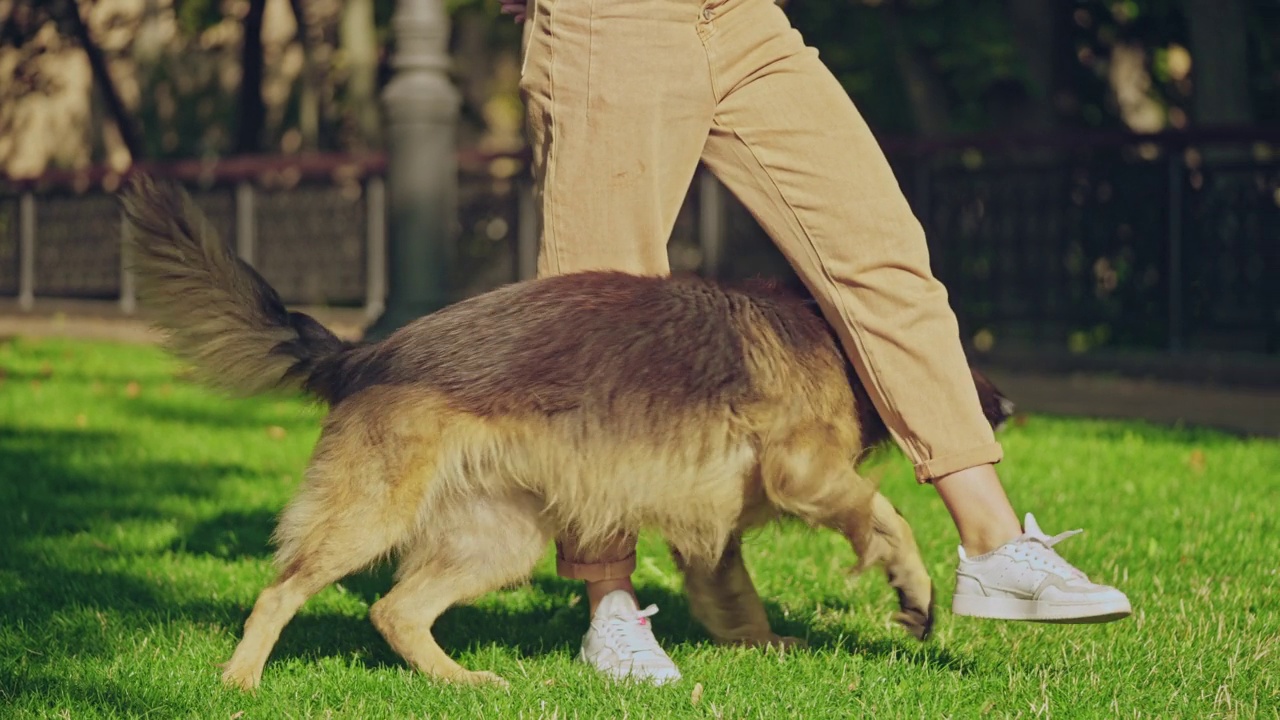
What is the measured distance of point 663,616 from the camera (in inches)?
169

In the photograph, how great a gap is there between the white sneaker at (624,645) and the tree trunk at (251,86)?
1523 centimetres

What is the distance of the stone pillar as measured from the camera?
8.20m

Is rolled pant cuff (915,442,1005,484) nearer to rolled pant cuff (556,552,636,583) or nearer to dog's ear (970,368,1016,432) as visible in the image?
dog's ear (970,368,1016,432)

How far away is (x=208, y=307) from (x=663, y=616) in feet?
5.10

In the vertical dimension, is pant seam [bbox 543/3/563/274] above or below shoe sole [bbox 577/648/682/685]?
above

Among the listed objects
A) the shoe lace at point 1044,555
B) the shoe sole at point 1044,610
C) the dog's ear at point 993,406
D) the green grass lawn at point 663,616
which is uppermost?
the dog's ear at point 993,406

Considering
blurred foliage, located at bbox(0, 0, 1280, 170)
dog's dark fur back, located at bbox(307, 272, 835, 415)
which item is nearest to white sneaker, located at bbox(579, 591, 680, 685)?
dog's dark fur back, located at bbox(307, 272, 835, 415)

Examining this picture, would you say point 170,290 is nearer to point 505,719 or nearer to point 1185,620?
point 505,719

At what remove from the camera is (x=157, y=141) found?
20.7 metres

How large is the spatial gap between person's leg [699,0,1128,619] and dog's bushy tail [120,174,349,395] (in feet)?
3.73

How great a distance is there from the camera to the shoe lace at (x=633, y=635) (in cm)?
356

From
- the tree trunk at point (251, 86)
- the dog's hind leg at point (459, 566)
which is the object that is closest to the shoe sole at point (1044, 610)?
the dog's hind leg at point (459, 566)

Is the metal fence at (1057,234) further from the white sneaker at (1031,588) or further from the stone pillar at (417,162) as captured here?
the white sneaker at (1031,588)

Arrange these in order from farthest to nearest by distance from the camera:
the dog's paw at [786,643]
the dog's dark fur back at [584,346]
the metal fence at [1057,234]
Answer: the metal fence at [1057,234] → the dog's paw at [786,643] → the dog's dark fur back at [584,346]
